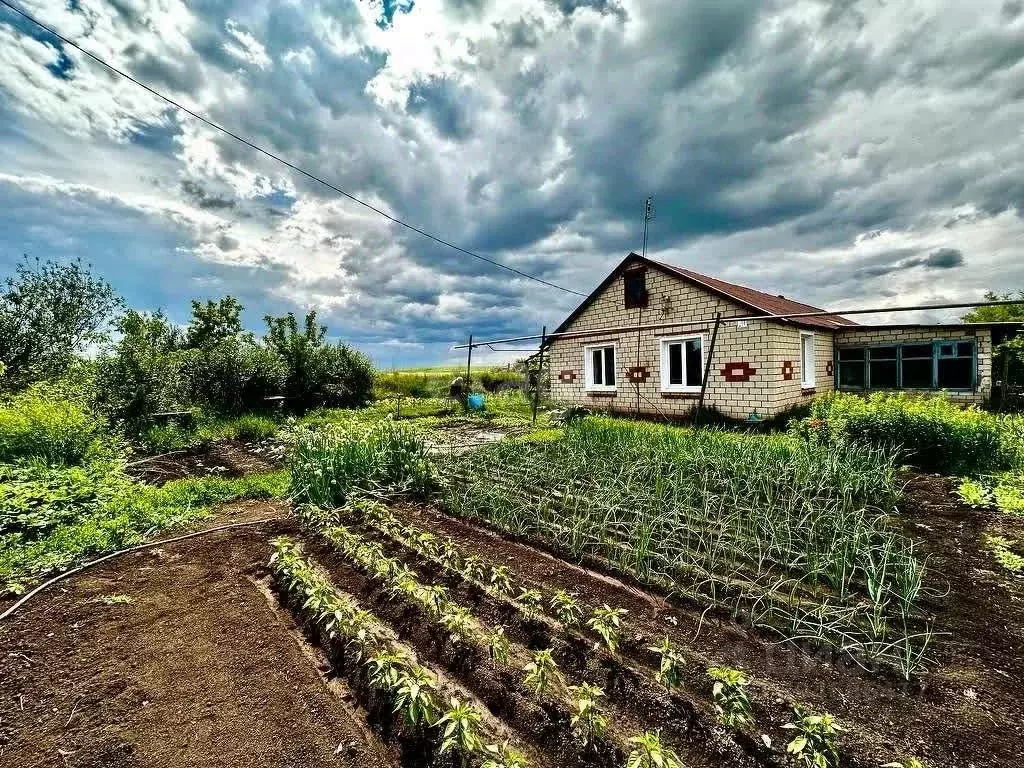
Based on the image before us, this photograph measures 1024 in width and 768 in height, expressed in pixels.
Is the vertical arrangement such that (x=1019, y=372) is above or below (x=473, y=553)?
above

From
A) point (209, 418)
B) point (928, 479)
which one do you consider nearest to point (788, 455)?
point (928, 479)

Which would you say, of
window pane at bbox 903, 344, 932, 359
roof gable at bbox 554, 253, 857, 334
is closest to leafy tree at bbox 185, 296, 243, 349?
roof gable at bbox 554, 253, 857, 334

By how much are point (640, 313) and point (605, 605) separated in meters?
10.2

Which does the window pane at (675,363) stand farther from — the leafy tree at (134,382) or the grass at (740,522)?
the leafy tree at (134,382)

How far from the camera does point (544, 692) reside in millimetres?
1979

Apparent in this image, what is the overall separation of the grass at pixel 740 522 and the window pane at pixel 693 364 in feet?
15.1

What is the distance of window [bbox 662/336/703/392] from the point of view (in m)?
10.8

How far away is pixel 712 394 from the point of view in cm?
1047

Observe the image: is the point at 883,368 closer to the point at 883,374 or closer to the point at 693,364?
the point at 883,374

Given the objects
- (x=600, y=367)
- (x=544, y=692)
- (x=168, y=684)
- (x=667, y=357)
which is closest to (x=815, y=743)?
(x=544, y=692)

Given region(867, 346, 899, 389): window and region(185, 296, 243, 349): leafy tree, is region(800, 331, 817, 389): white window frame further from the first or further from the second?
region(185, 296, 243, 349): leafy tree

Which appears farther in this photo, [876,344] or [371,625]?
[876,344]

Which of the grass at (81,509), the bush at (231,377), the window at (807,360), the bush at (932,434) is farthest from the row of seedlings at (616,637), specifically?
the window at (807,360)

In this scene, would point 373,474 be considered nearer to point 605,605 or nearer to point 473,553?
point 473,553
